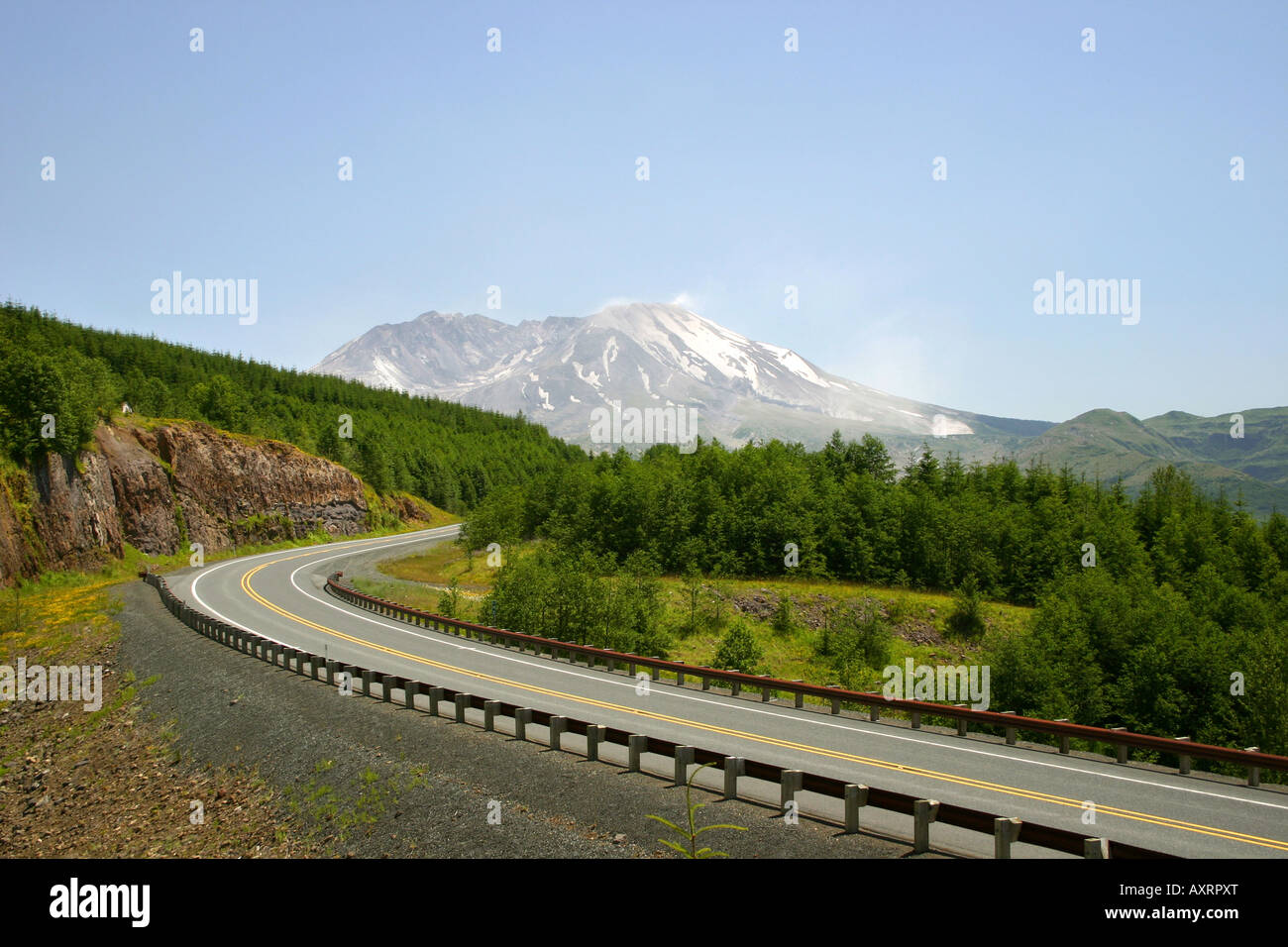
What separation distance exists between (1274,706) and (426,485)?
11296cm

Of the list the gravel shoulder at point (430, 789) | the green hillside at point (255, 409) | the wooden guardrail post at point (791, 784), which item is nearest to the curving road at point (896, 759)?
the wooden guardrail post at point (791, 784)

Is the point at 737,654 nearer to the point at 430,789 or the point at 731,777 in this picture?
the point at 430,789

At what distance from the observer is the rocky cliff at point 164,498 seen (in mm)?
52062

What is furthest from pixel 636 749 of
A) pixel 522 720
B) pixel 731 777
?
pixel 522 720

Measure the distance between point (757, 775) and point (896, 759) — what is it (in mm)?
4467

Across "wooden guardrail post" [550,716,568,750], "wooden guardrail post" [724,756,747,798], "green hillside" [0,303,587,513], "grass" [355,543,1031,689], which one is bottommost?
"grass" [355,543,1031,689]

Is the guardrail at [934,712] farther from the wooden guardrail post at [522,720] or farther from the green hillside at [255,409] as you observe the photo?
the green hillside at [255,409]

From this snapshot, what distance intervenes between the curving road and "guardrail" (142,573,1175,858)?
680 mm

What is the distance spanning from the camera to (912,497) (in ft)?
266

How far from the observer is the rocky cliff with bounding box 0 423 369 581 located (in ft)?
171

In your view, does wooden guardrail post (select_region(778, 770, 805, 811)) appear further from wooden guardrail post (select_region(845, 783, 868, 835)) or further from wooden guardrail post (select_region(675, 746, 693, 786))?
wooden guardrail post (select_region(675, 746, 693, 786))

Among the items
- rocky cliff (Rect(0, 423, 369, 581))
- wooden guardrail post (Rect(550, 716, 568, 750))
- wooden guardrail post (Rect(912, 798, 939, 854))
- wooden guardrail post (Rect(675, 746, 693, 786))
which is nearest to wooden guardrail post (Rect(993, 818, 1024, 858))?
wooden guardrail post (Rect(912, 798, 939, 854))
